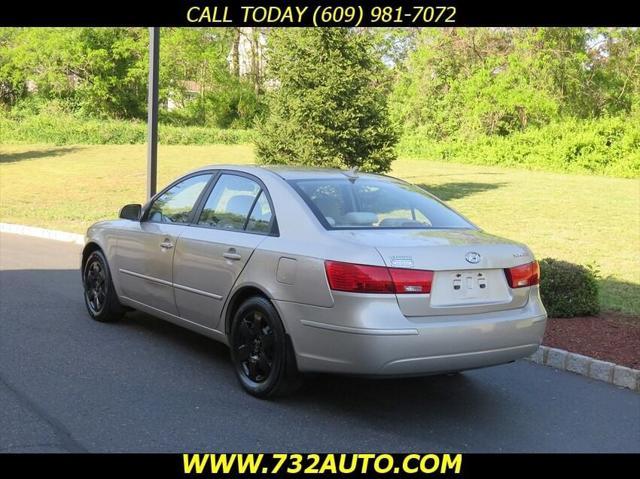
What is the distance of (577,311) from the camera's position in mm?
7316

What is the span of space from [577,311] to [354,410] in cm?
350

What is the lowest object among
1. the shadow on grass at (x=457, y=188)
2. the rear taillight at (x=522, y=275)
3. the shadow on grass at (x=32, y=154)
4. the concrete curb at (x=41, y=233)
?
the shadow on grass at (x=32, y=154)

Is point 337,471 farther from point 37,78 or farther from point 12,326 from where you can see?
point 37,78

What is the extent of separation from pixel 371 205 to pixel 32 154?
1307 inches

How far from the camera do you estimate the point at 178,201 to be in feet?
20.5

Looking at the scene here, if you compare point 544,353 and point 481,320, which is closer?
point 481,320

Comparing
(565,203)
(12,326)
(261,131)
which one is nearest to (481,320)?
(12,326)

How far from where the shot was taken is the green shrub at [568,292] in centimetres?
730

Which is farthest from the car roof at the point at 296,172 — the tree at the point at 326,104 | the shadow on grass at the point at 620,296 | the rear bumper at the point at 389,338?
the tree at the point at 326,104

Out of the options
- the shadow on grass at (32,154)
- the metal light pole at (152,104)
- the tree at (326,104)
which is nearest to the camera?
the metal light pole at (152,104)

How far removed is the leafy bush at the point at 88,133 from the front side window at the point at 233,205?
3530cm

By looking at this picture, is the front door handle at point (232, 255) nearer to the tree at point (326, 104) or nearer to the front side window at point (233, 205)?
the front side window at point (233, 205)

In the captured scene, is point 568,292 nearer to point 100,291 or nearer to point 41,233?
point 100,291

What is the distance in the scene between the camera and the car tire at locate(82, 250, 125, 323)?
6797 millimetres
